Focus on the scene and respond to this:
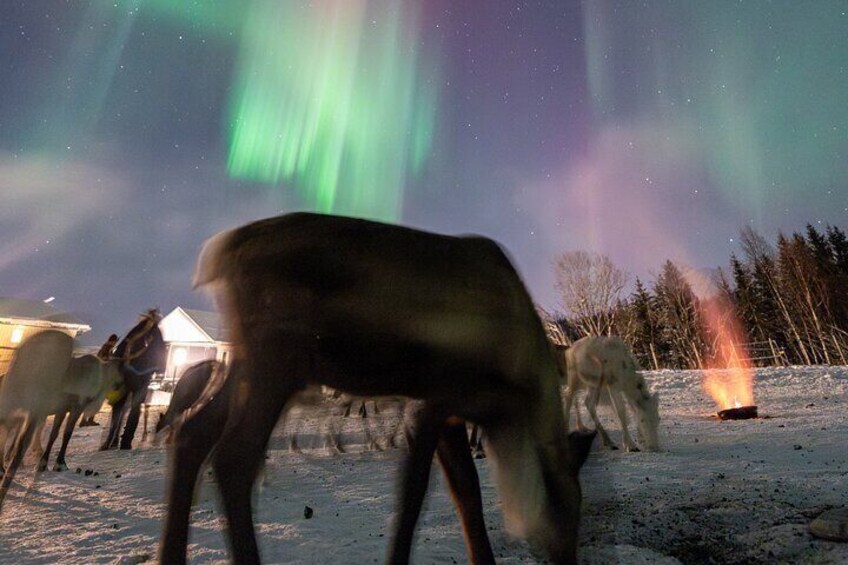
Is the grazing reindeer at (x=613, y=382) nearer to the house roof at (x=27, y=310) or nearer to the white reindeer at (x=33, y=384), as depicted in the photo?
the white reindeer at (x=33, y=384)

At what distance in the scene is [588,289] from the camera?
112 feet

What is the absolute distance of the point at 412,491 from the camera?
215 cm

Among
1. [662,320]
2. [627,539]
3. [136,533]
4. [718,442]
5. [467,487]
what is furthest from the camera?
[662,320]

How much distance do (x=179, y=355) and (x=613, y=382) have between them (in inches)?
1345

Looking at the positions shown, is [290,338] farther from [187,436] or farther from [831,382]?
[831,382]

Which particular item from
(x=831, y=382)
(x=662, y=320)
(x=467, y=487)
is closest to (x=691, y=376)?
(x=831, y=382)

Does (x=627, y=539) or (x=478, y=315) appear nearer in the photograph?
(x=478, y=315)

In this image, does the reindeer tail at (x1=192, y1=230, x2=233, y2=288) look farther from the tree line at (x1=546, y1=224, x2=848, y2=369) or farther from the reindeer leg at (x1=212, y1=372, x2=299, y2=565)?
the tree line at (x1=546, y1=224, x2=848, y2=369)

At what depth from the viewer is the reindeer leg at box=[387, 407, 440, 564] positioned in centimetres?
215

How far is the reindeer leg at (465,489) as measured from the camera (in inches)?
97.4

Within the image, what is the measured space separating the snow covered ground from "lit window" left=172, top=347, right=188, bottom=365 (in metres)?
29.1

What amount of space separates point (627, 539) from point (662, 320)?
1876 inches

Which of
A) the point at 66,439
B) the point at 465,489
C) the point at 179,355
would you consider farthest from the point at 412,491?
the point at 179,355

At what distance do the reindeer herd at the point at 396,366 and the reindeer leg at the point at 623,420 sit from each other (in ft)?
21.6
